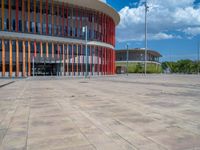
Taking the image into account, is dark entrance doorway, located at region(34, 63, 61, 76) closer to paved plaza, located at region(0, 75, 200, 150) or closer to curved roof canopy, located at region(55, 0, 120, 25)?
curved roof canopy, located at region(55, 0, 120, 25)

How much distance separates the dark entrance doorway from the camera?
171ft

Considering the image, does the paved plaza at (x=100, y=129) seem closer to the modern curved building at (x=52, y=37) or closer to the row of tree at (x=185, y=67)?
the modern curved building at (x=52, y=37)

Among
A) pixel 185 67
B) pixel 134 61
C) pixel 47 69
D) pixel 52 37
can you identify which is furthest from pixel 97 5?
pixel 185 67

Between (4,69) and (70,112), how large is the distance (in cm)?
4174

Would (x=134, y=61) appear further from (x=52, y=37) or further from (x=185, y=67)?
(x=52, y=37)

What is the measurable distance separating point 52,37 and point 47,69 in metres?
8.38

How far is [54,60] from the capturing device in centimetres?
5256

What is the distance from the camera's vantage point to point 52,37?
5100 cm

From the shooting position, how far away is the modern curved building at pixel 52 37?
1843 inches

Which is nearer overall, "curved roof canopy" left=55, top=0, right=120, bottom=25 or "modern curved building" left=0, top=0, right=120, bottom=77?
"modern curved building" left=0, top=0, right=120, bottom=77

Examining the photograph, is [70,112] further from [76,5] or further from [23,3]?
[76,5]

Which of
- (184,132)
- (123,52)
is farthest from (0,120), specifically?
(123,52)

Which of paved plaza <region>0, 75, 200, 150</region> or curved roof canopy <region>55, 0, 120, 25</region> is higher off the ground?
curved roof canopy <region>55, 0, 120, 25</region>

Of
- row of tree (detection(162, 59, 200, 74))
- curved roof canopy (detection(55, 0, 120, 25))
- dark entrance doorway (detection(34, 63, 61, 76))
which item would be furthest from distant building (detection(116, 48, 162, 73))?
dark entrance doorway (detection(34, 63, 61, 76))
